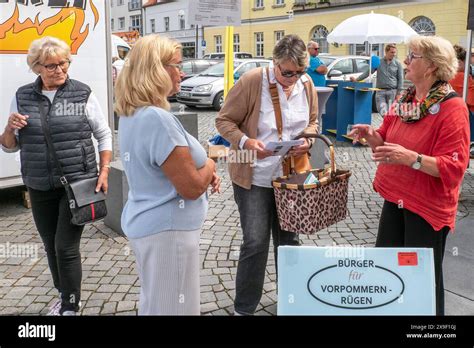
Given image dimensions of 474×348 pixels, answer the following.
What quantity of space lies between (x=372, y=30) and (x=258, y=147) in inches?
384

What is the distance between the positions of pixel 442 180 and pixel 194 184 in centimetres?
126

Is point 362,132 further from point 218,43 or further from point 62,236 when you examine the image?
point 218,43

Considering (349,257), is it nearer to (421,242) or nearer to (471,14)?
(421,242)

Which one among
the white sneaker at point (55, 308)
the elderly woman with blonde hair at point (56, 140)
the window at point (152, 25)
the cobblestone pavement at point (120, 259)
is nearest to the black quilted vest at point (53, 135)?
the elderly woman with blonde hair at point (56, 140)

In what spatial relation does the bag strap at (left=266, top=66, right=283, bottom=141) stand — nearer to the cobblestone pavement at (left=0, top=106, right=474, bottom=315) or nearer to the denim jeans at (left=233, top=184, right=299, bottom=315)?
the denim jeans at (left=233, top=184, right=299, bottom=315)

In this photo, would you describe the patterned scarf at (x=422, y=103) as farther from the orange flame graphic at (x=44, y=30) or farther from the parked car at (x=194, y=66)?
the parked car at (x=194, y=66)

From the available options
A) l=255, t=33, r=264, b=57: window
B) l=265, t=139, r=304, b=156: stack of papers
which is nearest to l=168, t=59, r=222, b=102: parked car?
l=265, t=139, r=304, b=156: stack of papers

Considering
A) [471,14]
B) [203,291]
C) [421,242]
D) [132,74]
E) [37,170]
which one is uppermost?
[471,14]

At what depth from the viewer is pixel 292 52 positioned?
289cm

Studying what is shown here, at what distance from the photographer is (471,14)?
5742mm

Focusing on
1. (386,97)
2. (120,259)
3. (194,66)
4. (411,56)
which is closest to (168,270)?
(411,56)

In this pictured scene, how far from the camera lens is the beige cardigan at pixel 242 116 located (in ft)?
9.98
